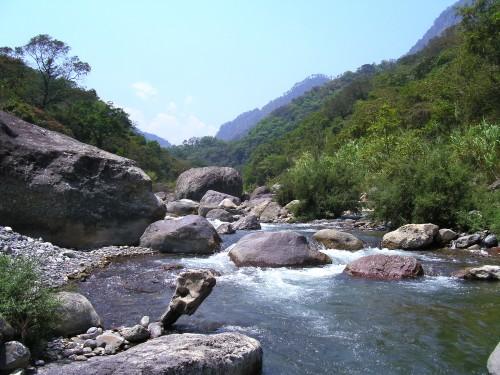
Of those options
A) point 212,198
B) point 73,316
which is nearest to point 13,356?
point 73,316

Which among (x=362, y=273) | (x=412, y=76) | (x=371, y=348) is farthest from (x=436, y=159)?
(x=412, y=76)

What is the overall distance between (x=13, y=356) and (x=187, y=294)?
347cm

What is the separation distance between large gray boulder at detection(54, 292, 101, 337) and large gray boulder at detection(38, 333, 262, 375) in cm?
114

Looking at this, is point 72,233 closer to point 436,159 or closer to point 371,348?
point 371,348

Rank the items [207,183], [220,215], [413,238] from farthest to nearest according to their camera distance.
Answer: [207,183], [220,215], [413,238]

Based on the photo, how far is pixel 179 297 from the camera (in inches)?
374

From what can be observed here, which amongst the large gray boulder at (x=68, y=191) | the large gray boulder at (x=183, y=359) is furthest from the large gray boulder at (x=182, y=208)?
the large gray boulder at (x=183, y=359)

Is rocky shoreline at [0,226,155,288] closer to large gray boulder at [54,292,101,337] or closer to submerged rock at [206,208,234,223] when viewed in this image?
large gray boulder at [54,292,101,337]

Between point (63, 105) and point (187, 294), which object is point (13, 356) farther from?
point (63, 105)

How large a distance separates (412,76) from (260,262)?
85.9 metres

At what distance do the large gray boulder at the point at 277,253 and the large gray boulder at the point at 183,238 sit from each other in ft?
5.71

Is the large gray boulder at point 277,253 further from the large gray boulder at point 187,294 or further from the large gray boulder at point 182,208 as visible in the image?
the large gray boulder at point 182,208

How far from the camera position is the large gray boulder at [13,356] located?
6855mm

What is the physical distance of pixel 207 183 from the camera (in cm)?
4203
